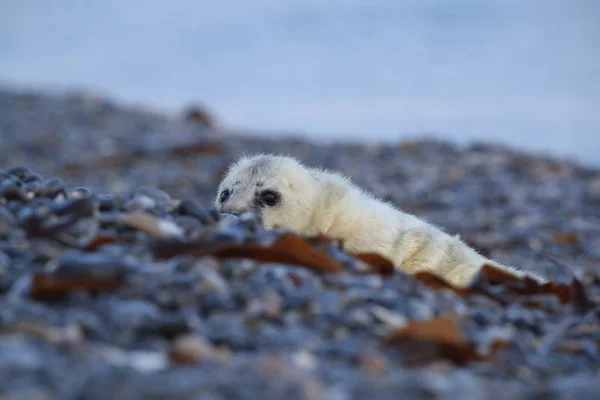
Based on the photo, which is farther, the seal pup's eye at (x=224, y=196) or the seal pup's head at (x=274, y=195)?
the seal pup's eye at (x=224, y=196)

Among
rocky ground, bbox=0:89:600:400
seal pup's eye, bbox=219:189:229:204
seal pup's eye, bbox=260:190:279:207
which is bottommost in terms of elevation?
rocky ground, bbox=0:89:600:400

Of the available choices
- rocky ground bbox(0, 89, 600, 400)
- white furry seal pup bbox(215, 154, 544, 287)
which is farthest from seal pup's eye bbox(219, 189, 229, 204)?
rocky ground bbox(0, 89, 600, 400)

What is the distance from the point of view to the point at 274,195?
191 inches

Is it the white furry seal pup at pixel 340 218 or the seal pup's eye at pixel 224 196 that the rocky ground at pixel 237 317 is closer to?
the white furry seal pup at pixel 340 218

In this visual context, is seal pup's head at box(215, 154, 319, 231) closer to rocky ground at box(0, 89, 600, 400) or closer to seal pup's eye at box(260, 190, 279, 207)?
seal pup's eye at box(260, 190, 279, 207)

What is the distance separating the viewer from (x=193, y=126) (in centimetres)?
1825

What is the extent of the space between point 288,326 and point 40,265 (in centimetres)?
112

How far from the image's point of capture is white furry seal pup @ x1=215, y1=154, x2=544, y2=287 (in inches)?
185

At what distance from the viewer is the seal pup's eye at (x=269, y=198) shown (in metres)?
4.83

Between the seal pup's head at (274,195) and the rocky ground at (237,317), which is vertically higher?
the seal pup's head at (274,195)

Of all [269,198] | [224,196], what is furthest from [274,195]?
[224,196]

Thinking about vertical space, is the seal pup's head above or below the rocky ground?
above

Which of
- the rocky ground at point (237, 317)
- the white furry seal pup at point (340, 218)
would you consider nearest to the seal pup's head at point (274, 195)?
the white furry seal pup at point (340, 218)

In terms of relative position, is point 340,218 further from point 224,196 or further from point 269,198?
point 224,196
